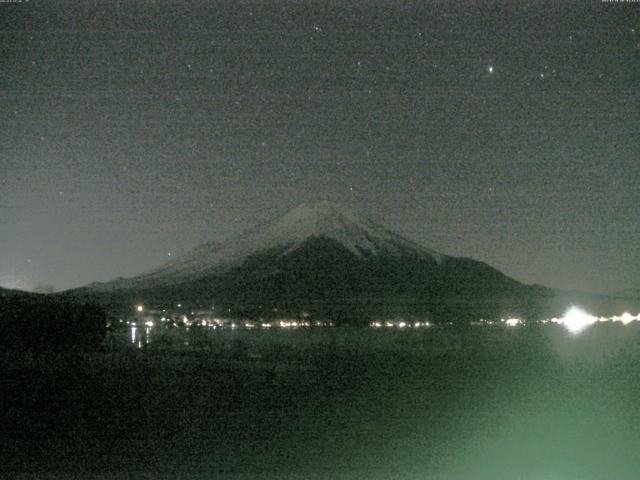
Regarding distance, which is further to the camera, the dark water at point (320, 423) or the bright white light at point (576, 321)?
the bright white light at point (576, 321)

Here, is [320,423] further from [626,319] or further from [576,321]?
[626,319]

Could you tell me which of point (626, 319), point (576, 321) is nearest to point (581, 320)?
point (576, 321)

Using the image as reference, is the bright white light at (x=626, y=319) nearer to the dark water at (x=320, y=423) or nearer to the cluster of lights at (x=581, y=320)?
the cluster of lights at (x=581, y=320)

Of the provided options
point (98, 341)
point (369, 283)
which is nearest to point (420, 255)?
point (369, 283)

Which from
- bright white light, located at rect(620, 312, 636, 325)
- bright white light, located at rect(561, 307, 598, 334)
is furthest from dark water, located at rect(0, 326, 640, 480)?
bright white light, located at rect(620, 312, 636, 325)

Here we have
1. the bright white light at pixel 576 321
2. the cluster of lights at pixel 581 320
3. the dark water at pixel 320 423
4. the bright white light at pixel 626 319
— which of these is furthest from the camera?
the bright white light at pixel 626 319

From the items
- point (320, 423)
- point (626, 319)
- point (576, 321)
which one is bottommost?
point (320, 423)

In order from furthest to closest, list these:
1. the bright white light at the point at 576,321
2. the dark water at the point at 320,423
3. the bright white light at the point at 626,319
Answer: the bright white light at the point at 626,319 → the bright white light at the point at 576,321 → the dark water at the point at 320,423

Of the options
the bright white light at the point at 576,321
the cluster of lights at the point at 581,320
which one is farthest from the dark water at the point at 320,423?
the cluster of lights at the point at 581,320
